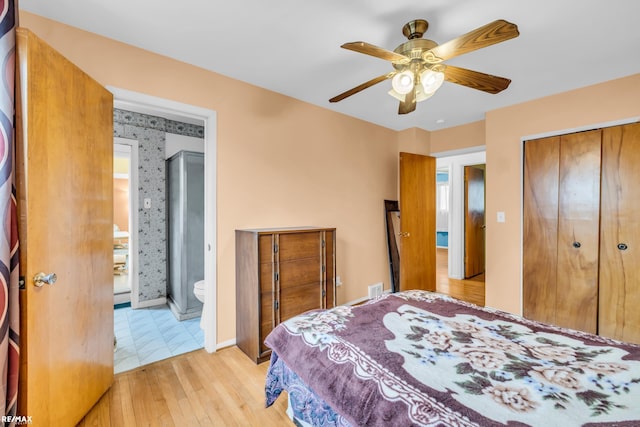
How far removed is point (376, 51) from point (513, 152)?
254 cm

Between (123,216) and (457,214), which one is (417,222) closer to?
(457,214)

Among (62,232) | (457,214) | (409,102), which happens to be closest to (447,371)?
(409,102)

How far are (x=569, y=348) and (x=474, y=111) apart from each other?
9.66 feet

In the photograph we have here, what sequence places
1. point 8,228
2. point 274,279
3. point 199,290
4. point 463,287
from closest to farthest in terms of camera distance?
point 8,228, point 274,279, point 199,290, point 463,287

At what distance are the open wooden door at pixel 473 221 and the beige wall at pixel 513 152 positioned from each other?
1.85m

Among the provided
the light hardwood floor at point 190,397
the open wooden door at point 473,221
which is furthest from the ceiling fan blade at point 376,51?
the open wooden door at point 473,221

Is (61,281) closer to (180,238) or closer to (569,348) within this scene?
(180,238)

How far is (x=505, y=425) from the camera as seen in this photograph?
0.79 metres

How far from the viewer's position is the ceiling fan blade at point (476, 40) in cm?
125

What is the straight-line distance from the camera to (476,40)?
1382 mm

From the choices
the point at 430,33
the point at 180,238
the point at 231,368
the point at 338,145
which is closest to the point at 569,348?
the point at 430,33

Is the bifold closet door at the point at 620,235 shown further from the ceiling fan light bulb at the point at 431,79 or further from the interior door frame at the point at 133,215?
the interior door frame at the point at 133,215

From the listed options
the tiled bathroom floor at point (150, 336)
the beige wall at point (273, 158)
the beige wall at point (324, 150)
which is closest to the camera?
the beige wall at point (273, 158)

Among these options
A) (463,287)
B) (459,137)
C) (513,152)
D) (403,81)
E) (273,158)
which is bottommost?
(463,287)
